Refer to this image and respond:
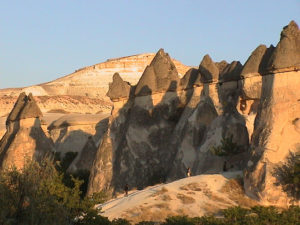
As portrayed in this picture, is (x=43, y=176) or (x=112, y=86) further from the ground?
(x=112, y=86)

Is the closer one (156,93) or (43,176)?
(43,176)

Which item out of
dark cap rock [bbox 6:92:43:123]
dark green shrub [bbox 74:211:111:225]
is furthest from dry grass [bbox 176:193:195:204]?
dark cap rock [bbox 6:92:43:123]

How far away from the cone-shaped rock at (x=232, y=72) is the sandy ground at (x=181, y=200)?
6056mm

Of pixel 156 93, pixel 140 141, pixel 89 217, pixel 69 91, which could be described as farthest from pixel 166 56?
pixel 69 91

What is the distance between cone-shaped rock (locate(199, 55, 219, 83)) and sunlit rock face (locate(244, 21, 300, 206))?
A: 642 cm

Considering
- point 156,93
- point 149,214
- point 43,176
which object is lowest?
point 149,214

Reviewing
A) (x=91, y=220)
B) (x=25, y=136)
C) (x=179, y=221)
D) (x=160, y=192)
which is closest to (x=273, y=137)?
(x=160, y=192)

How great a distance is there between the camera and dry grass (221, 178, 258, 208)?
18984 millimetres

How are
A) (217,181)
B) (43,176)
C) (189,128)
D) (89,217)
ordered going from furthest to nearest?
(189,128) < (217,181) < (89,217) < (43,176)

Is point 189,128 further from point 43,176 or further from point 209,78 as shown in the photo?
point 43,176

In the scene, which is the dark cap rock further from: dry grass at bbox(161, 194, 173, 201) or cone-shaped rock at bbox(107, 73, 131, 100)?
dry grass at bbox(161, 194, 173, 201)

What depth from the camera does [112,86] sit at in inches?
1182

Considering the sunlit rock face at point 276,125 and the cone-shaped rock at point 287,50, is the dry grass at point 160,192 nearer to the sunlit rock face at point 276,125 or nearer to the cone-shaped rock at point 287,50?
the sunlit rock face at point 276,125

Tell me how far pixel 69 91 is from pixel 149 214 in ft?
238
